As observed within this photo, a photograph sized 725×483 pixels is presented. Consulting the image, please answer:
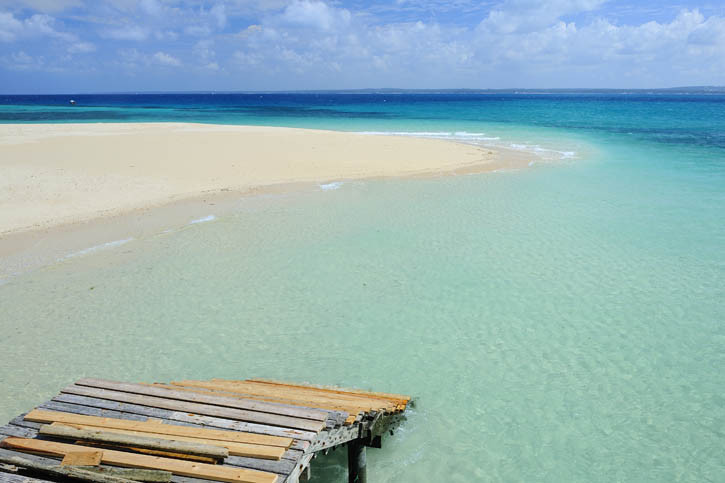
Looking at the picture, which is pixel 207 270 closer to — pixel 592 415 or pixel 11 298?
pixel 11 298

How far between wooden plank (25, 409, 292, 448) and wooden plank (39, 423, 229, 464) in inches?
5.6

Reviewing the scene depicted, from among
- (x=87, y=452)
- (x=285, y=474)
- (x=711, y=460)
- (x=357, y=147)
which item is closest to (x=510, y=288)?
(x=711, y=460)

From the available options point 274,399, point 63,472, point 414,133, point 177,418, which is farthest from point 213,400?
point 414,133

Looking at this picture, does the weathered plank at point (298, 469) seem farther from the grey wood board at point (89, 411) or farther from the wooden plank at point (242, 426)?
the grey wood board at point (89, 411)

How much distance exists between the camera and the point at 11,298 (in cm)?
1078

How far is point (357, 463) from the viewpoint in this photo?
19.3 feet

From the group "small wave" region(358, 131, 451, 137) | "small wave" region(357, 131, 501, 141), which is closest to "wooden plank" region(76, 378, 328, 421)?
"small wave" region(357, 131, 501, 141)

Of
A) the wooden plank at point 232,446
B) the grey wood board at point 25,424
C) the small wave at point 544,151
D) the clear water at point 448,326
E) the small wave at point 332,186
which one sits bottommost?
the clear water at point 448,326

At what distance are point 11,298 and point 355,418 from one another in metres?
9.17

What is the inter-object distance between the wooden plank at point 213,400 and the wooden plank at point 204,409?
0.18 feet

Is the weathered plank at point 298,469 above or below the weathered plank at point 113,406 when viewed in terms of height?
below

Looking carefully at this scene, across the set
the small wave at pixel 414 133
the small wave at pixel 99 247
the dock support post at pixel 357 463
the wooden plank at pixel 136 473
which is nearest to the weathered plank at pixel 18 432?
the wooden plank at pixel 136 473

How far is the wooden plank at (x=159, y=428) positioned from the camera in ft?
15.4

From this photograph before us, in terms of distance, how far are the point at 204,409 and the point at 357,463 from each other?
1.92 metres
